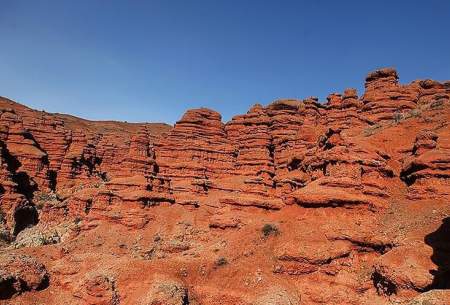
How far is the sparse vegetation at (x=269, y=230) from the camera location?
3572 cm

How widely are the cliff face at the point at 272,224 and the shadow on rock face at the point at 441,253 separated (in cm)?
8

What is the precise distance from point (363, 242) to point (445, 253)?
6070 millimetres

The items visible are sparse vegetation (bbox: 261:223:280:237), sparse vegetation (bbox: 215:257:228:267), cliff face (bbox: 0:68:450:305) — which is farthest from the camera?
sparse vegetation (bbox: 261:223:280:237)

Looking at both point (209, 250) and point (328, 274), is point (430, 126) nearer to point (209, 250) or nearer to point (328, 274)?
point (328, 274)

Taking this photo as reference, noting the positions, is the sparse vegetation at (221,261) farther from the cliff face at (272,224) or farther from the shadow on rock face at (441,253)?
the shadow on rock face at (441,253)

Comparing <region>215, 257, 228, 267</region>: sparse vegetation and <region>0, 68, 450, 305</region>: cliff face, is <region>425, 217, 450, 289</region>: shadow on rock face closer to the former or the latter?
<region>0, 68, 450, 305</region>: cliff face

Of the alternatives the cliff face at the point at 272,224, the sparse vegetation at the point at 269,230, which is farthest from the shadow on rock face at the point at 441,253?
the sparse vegetation at the point at 269,230

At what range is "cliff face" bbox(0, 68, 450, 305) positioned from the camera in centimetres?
2973

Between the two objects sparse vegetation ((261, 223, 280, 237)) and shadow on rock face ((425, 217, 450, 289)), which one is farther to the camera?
sparse vegetation ((261, 223, 280, 237))

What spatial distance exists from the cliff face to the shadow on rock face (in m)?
0.08

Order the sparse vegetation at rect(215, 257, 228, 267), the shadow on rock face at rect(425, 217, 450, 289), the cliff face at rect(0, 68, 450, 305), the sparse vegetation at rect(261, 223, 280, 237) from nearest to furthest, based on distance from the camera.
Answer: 1. the shadow on rock face at rect(425, 217, 450, 289)
2. the cliff face at rect(0, 68, 450, 305)
3. the sparse vegetation at rect(215, 257, 228, 267)
4. the sparse vegetation at rect(261, 223, 280, 237)

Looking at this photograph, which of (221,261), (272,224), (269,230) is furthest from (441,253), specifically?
(221,261)

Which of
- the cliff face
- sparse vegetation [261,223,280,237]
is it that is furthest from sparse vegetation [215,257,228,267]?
sparse vegetation [261,223,280,237]

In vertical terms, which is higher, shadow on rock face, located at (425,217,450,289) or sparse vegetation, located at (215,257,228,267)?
shadow on rock face, located at (425,217,450,289)
